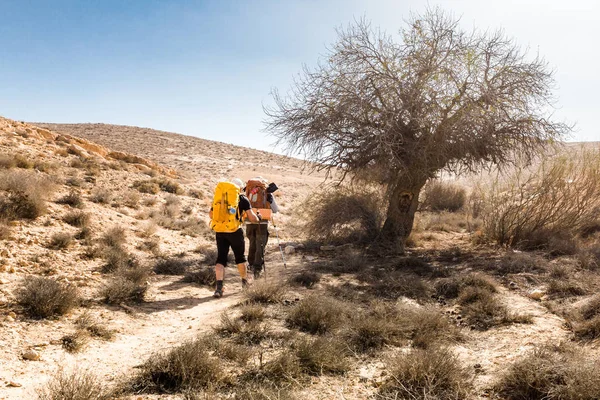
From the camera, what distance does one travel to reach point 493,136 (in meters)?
10.5

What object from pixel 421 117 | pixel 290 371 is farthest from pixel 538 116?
pixel 290 371

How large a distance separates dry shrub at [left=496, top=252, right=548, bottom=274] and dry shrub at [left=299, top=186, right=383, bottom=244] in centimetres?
430

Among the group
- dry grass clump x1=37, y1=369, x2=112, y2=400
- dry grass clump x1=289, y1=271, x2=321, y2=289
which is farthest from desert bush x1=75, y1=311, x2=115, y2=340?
dry grass clump x1=289, y1=271, x2=321, y2=289

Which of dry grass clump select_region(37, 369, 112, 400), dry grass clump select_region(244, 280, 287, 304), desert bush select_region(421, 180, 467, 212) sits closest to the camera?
dry grass clump select_region(37, 369, 112, 400)

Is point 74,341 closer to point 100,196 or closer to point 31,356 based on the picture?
point 31,356

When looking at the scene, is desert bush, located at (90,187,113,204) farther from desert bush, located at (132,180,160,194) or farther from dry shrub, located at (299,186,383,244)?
dry shrub, located at (299,186,383,244)

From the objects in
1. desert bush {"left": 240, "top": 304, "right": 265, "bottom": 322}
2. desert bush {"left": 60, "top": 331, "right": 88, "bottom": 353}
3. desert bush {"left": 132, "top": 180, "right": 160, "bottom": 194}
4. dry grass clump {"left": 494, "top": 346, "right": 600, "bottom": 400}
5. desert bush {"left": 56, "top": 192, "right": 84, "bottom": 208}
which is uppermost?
desert bush {"left": 132, "top": 180, "right": 160, "bottom": 194}

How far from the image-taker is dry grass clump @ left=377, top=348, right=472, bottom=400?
3.70 m

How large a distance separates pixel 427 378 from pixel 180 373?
2.36 meters

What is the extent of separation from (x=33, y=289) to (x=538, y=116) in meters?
11.9

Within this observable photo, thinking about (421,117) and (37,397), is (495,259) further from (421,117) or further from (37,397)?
(37,397)

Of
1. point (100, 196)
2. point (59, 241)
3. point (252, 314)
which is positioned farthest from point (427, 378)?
point (100, 196)

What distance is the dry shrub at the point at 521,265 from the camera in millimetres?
8406

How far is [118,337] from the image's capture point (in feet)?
16.8
